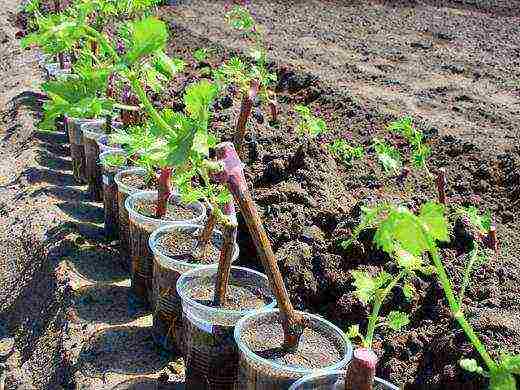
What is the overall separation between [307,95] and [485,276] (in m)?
4.26

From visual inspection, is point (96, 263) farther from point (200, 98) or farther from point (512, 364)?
point (512, 364)

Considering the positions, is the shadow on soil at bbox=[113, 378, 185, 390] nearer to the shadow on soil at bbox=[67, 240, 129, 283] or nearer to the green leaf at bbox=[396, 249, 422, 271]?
the shadow on soil at bbox=[67, 240, 129, 283]

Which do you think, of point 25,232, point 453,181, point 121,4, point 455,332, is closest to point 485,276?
point 455,332

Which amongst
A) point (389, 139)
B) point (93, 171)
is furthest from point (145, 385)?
point (389, 139)

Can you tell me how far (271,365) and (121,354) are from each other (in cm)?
122

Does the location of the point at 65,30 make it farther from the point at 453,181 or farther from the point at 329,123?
the point at 329,123

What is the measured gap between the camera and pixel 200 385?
10.3 ft

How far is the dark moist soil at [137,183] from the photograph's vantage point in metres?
4.53

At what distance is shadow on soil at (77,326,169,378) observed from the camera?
352cm

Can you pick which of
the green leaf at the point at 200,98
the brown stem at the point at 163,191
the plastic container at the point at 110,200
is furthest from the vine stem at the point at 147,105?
the plastic container at the point at 110,200

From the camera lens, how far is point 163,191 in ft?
13.1

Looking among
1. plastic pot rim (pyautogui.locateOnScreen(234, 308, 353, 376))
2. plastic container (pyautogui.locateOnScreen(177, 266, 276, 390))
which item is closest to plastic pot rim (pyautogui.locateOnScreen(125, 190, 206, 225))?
plastic container (pyautogui.locateOnScreen(177, 266, 276, 390))

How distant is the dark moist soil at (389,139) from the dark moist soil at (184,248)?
410mm

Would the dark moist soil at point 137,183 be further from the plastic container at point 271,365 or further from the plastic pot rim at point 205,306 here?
the plastic container at point 271,365
